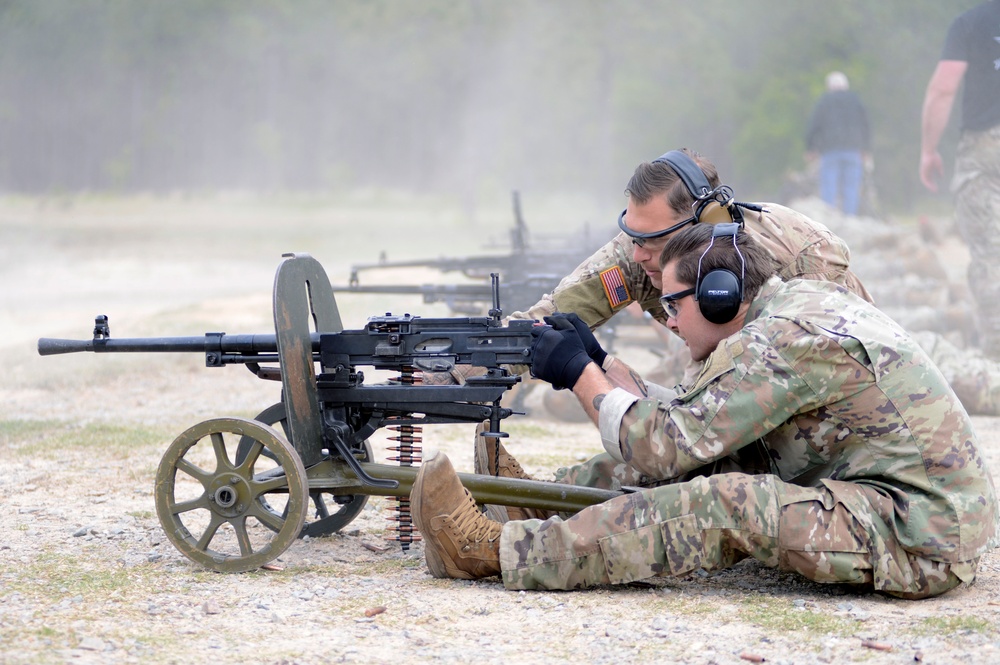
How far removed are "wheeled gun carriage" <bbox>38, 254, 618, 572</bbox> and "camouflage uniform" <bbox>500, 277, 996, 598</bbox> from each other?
0.47 m

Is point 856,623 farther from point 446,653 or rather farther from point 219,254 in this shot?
point 219,254

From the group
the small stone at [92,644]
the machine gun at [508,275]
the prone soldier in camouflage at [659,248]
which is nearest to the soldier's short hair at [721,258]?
the prone soldier in camouflage at [659,248]

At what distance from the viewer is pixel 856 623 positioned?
363cm

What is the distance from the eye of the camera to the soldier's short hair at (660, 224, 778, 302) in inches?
154

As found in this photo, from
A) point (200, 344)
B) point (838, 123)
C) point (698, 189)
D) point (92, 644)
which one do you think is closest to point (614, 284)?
point (698, 189)

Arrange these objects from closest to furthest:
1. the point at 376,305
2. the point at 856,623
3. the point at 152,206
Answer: the point at 856,623
the point at 376,305
the point at 152,206

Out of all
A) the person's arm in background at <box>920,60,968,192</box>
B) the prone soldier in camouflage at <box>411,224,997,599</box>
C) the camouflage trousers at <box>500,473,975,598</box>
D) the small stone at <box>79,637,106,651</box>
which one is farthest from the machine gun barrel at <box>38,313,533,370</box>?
the person's arm in background at <box>920,60,968,192</box>

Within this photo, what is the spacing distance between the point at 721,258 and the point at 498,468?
1.37m

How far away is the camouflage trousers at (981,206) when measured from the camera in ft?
34.1

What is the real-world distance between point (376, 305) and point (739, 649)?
10824 mm

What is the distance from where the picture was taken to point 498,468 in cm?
464

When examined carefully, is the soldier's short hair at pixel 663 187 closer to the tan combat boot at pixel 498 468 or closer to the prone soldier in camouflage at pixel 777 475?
the prone soldier in camouflage at pixel 777 475

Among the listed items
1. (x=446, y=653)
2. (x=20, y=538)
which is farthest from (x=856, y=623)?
(x=20, y=538)

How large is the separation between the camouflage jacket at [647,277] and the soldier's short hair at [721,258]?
719 mm
